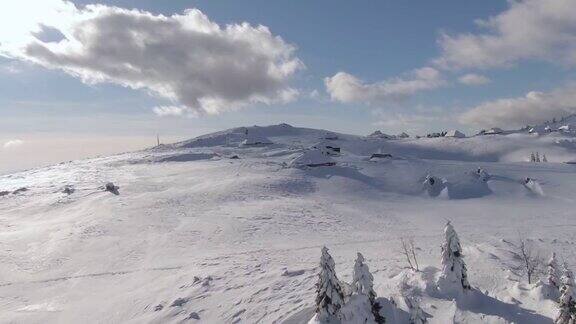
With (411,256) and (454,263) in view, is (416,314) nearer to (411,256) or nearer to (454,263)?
(454,263)

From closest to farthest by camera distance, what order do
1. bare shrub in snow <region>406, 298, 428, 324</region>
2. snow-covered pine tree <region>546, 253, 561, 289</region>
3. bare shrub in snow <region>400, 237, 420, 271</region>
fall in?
bare shrub in snow <region>406, 298, 428, 324</region>, snow-covered pine tree <region>546, 253, 561, 289</region>, bare shrub in snow <region>400, 237, 420, 271</region>

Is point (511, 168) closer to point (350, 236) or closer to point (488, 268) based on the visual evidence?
point (350, 236)

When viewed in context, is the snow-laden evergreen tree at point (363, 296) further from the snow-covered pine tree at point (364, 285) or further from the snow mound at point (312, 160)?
the snow mound at point (312, 160)

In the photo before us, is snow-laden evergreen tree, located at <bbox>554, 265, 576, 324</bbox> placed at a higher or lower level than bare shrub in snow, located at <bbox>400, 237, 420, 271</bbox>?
higher

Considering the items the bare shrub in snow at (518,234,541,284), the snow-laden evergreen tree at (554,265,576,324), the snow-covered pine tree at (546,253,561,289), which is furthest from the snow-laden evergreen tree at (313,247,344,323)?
the bare shrub in snow at (518,234,541,284)

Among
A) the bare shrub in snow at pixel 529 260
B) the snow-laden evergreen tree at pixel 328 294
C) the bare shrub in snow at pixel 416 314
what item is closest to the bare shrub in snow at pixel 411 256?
the bare shrub in snow at pixel 529 260

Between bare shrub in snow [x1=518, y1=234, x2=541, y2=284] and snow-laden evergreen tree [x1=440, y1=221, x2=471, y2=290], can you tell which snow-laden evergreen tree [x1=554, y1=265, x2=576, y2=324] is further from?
bare shrub in snow [x1=518, y1=234, x2=541, y2=284]

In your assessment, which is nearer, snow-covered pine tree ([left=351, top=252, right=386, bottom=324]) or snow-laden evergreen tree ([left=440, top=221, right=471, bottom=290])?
snow-covered pine tree ([left=351, top=252, right=386, bottom=324])

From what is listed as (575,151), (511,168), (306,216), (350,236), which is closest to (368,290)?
(350,236)
